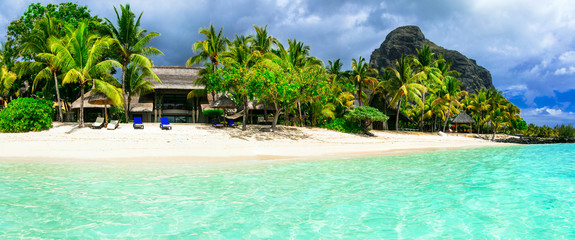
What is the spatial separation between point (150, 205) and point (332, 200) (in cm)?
317

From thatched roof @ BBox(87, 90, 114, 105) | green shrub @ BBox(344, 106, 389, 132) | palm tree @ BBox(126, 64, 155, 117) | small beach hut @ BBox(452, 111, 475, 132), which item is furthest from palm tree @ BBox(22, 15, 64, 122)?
small beach hut @ BBox(452, 111, 475, 132)

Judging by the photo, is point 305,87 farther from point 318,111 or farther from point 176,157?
point 176,157

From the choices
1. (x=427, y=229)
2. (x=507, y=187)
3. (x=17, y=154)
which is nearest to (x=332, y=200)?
(x=427, y=229)

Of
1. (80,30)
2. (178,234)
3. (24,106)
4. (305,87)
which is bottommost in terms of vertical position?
(178,234)

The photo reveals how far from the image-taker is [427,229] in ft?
14.4

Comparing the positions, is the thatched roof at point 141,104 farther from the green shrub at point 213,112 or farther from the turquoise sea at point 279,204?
the turquoise sea at point 279,204

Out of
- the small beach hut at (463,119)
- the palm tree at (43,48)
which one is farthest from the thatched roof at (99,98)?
the small beach hut at (463,119)

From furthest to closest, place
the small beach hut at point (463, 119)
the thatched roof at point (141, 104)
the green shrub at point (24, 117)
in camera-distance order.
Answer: the small beach hut at point (463, 119) < the thatched roof at point (141, 104) < the green shrub at point (24, 117)

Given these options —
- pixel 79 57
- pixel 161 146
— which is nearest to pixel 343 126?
pixel 161 146

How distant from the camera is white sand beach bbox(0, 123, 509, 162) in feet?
38.4

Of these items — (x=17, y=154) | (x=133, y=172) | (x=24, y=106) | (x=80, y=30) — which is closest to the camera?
(x=133, y=172)

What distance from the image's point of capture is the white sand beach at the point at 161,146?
11.7 m

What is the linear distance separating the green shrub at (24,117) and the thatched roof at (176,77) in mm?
10755

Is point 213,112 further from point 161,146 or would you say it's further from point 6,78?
point 6,78
